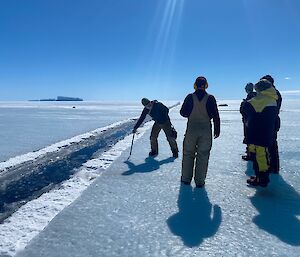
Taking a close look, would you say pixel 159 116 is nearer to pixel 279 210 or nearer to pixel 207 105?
pixel 207 105

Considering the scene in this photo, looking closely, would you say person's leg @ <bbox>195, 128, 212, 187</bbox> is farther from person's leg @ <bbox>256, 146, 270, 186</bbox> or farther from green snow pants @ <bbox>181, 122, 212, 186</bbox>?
person's leg @ <bbox>256, 146, 270, 186</bbox>

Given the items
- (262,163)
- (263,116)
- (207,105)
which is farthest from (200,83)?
(262,163)

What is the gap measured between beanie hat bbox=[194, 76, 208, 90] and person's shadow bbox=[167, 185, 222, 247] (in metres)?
1.72

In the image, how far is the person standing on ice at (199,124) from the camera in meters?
5.60

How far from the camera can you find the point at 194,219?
4277 mm

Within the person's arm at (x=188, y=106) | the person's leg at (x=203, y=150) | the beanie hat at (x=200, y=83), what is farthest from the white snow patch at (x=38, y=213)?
the beanie hat at (x=200, y=83)

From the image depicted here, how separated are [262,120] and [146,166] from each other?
3098 mm

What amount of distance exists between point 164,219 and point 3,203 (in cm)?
273

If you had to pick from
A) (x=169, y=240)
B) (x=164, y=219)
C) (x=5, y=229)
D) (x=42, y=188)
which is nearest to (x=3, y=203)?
(x=42, y=188)

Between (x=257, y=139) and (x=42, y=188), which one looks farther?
(x=42, y=188)

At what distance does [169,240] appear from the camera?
3.64 metres

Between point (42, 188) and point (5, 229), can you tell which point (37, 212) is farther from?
point (42, 188)

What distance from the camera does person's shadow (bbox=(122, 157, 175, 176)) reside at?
7250mm

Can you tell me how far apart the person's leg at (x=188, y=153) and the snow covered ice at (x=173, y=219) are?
0.70 ft
